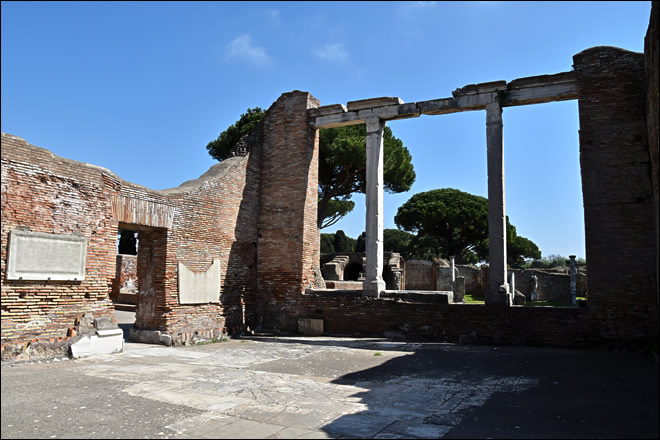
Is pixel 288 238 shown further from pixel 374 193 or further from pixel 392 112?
pixel 392 112

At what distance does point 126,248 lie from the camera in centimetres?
2591

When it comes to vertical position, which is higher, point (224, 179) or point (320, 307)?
point (224, 179)

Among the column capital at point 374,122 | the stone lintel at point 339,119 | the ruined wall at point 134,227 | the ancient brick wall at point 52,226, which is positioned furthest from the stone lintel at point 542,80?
the ancient brick wall at point 52,226

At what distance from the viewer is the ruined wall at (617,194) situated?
26.6 ft

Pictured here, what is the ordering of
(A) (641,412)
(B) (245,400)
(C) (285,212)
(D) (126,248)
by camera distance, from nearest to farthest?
(A) (641,412) < (B) (245,400) < (C) (285,212) < (D) (126,248)

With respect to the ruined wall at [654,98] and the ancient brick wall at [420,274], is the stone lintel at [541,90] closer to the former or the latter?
the ruined wall at [654,98]

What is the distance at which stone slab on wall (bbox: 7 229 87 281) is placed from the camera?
259 inches

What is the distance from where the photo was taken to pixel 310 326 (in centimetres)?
1063

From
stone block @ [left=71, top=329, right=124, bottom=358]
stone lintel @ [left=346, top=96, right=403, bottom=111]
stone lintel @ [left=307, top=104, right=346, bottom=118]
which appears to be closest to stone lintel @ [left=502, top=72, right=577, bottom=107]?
stone lintel @ [left=346, top=96, right=403, bottom=111]

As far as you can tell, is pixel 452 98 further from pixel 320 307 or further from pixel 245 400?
pixel 245 400

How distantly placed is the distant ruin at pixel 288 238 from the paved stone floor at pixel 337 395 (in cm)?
83

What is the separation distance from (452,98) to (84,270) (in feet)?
25.3

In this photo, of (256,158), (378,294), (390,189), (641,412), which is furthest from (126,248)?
(641,412)

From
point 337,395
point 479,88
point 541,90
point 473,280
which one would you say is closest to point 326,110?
point 479,88
